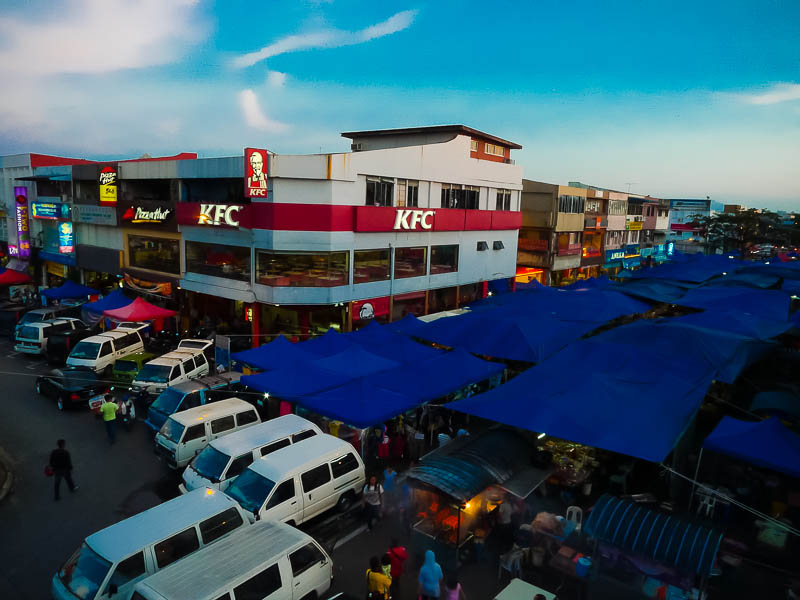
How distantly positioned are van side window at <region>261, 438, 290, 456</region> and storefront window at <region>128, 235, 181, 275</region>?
742 inches

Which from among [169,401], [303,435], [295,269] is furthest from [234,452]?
[295,269]

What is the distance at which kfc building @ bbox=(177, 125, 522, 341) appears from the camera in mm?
22422

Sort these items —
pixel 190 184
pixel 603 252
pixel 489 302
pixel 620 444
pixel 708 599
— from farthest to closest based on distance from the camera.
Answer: pixel 603 252, pixel 190 184, pixel 489 302, pixel 620 444, pixel 708 599

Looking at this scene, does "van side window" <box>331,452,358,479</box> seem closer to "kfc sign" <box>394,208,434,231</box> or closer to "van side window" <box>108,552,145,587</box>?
"van side window" <box>108,552,145,587</box>

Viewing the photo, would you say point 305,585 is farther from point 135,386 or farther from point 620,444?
point 135,386

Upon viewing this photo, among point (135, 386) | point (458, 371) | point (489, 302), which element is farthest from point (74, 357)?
point (489, 302)

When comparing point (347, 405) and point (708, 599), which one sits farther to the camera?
point (347, 405)

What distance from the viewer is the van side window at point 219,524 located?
27.9 ft

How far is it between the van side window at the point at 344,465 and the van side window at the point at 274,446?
4.98 ft

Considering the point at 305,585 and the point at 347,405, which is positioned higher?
the point at 347,405

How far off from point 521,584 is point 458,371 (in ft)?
25.8

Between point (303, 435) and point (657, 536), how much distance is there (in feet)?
26.6

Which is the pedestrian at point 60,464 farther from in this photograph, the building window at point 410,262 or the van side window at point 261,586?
the building window at point 410,262

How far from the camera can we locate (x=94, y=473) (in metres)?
13.1
